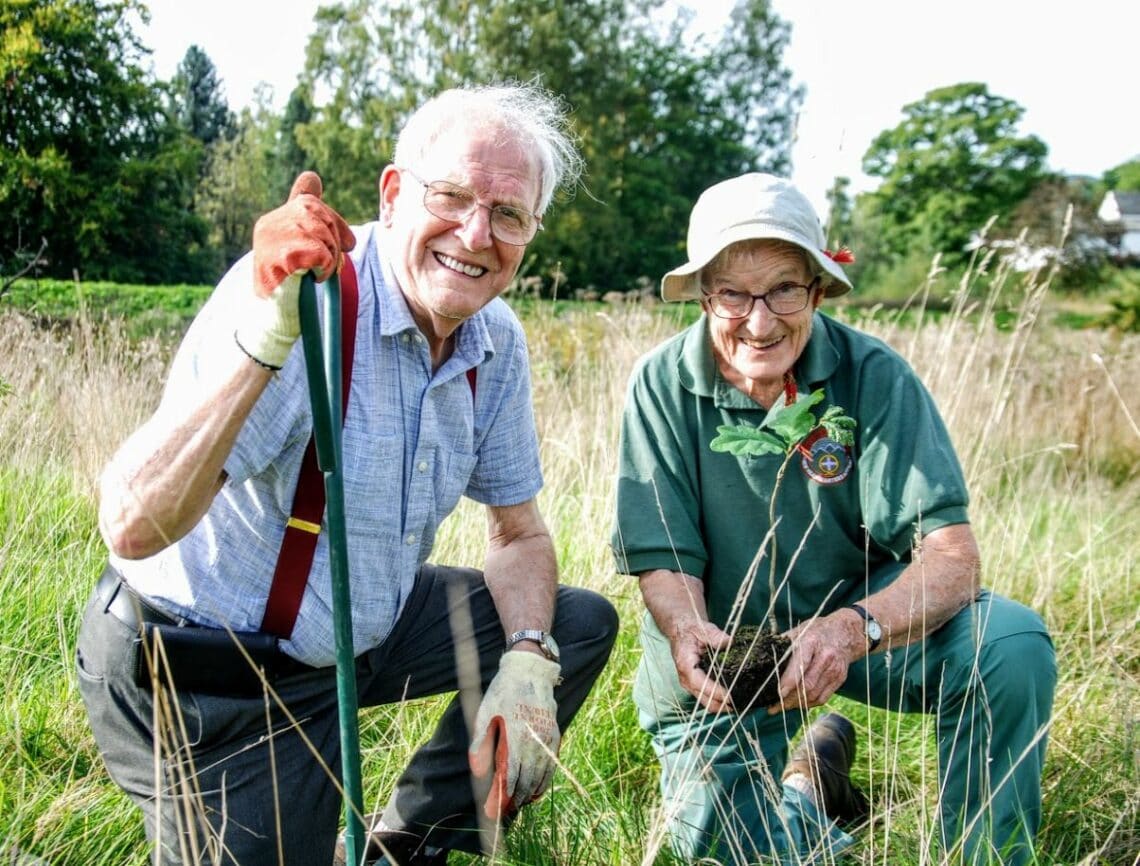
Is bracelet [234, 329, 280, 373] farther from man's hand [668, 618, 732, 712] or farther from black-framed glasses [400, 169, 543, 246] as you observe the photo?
man's hand [668, 618, 732, 712]

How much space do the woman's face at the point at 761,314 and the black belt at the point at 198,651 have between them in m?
1.19

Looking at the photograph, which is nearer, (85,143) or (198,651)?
(198,651)

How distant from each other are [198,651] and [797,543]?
4.41 feet

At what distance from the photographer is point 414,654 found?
2346 millimetres

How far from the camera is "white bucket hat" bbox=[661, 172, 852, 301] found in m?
2.20

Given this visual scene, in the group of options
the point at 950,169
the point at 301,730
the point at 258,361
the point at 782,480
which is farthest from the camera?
the point at 950,169

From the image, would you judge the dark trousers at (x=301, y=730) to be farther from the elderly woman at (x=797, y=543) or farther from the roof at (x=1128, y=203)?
the roof at (x=1128, y=203)

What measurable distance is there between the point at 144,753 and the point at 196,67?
56187 mm

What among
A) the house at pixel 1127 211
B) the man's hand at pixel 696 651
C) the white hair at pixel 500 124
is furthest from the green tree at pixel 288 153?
the house at pixel 1127 211

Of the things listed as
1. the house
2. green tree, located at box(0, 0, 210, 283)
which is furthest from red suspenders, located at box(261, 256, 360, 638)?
the house

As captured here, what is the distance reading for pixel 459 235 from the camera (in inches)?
80.1

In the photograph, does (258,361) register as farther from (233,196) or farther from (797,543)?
(233,196)

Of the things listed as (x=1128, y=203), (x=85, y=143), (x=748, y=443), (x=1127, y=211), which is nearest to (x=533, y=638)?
(x=748, y=443)

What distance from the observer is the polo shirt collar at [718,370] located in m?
2.36
